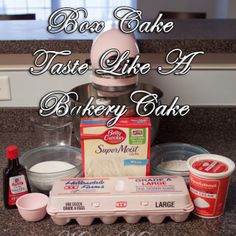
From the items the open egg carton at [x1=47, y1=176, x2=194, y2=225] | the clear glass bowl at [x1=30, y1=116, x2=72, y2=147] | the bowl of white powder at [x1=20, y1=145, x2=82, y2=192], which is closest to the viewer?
the open egg carton at [x1=47, y1=176, x2=194, y2=225]

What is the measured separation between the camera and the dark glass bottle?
83 cm

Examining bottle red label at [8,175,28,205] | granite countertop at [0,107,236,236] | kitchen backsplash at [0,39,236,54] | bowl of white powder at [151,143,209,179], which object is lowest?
granite countertop at [0,107,236,236]

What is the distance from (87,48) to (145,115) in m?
0.30

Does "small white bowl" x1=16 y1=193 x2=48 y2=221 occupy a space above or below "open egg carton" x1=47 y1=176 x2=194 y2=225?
below

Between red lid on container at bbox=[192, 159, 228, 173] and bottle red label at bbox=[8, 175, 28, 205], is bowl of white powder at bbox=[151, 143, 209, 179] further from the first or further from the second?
bottle red label at bbox=[8, 175, 28, 205]

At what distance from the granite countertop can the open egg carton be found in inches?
0.6

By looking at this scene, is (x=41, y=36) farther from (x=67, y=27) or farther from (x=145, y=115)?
(x=145, y=115)

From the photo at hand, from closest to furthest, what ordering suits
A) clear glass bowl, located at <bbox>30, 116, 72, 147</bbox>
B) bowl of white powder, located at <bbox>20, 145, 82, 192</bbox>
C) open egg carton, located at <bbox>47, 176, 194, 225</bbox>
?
open egg carton, located at <bbox>47, 176, 194, 225</bbox> < bowl of white powder, located at <bbox>20, 145, 82, 192</bbox> < clear glass bowl, located at <bbox>30, 116, 72, 147</bbox>

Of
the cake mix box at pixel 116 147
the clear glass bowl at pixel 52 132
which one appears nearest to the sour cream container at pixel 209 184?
the cake mix box at pixel 116 147

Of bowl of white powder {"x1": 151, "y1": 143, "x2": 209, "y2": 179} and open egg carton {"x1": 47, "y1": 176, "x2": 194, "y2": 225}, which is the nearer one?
open egg carton {"x1": 47, "y1": 176, "x2": 194, "y2": 225}

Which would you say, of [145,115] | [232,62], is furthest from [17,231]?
[232,62]

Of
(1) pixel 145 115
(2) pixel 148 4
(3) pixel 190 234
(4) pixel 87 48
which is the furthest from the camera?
(2) pixel 148 4

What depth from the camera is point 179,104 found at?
1.23 meters

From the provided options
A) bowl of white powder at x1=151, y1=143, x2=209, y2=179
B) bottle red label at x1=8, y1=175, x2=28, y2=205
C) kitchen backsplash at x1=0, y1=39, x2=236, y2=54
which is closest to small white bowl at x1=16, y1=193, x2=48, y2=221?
bottle red label at x1=8, y1=175, x2=28, y2=205
